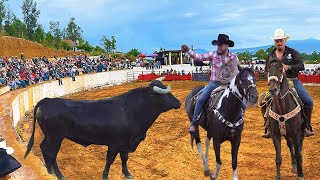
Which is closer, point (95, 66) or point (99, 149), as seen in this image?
point (99, 149)

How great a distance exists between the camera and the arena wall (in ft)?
61.1

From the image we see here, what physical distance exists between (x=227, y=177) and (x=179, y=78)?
31.8 metres

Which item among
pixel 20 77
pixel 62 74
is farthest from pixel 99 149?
pixel 62 74

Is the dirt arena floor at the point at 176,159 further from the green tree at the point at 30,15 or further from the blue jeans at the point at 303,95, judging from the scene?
the green tree at the point at 30,15

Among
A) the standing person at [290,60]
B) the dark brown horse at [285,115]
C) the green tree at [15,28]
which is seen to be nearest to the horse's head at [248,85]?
the dark brown horse at [285,115]

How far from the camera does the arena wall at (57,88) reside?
1862cm

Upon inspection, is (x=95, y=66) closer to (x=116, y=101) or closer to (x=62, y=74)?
(x=62, y=74)

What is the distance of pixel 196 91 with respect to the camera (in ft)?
30.7

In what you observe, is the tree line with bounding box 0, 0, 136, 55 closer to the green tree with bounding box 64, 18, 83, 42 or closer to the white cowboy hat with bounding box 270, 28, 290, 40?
the green tree with bounding box 64, 18, 83, 42

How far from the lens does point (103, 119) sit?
6.18 m

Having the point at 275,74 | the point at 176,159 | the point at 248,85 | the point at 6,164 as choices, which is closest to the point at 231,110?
the point at 248,85

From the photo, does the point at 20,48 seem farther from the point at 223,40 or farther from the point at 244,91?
the point at 244,91

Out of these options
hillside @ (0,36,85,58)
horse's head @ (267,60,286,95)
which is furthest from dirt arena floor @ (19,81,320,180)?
hillside @ (0,36,85,58)

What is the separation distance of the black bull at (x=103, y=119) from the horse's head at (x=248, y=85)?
1.39 meters
